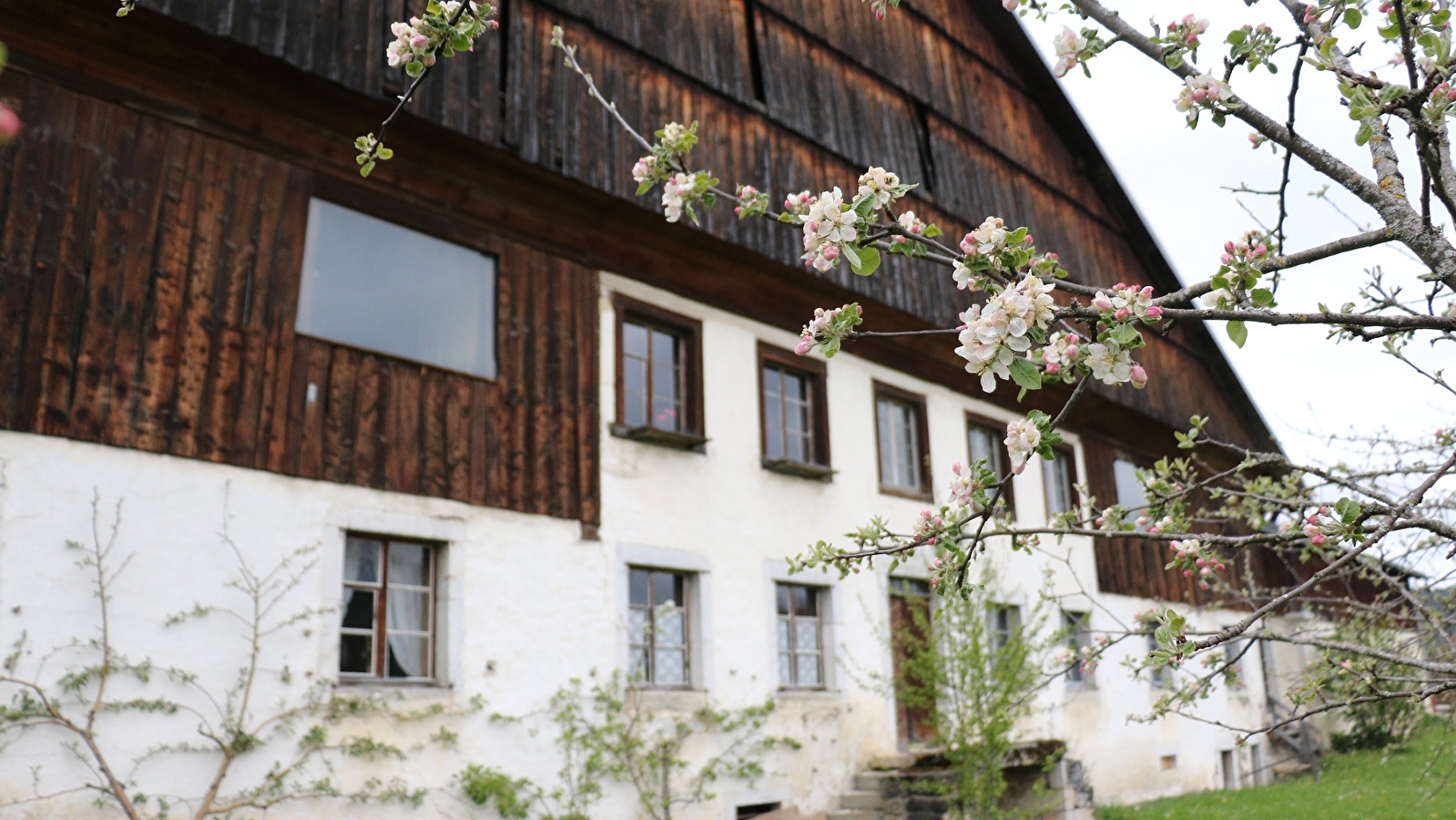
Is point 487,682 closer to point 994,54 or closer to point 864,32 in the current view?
point 864,32

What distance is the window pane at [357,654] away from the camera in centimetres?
863

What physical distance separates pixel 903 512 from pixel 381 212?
7346 millimetres

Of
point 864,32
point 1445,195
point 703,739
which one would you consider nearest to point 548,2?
point 864,32

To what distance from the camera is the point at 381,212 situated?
960 centimetres

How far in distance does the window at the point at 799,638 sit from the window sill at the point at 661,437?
1.96 meters

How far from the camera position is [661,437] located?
36.7 ft

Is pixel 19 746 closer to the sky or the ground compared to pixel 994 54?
closer to the ground

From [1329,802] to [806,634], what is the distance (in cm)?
793

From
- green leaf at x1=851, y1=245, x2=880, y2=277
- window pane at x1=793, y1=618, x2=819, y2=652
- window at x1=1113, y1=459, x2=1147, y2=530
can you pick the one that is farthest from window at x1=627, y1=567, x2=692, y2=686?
window at x1=1113, y1=459, x2=1147, y2=530

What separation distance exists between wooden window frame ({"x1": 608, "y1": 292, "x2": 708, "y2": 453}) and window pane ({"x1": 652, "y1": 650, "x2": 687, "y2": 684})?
197cm

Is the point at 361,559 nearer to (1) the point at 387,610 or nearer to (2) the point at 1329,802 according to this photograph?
(1) the point at 387,610

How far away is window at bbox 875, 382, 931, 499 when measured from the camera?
47.7ft

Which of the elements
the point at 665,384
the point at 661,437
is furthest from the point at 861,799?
the point at 665,384

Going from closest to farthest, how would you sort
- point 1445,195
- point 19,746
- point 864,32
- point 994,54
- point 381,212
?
point 1445,195
point 19,746
point 381,212
point 864,32
point 994,54
